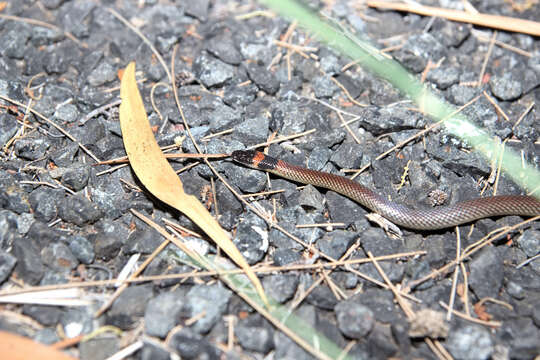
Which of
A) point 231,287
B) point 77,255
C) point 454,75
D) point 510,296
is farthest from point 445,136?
point 77,255

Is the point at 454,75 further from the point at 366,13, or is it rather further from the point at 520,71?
the point at 366,13

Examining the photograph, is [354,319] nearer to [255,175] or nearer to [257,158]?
[255,175]

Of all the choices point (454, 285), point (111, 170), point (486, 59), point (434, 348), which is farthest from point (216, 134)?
point (486, 59)

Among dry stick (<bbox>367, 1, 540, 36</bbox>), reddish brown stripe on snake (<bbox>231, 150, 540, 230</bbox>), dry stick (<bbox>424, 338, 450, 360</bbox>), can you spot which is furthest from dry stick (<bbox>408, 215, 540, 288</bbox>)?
dry stick (<bbox>367, 1, 540, 36</bbox>)

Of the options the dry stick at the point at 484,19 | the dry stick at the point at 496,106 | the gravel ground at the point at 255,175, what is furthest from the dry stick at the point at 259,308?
the dry stick at the point at 484,19

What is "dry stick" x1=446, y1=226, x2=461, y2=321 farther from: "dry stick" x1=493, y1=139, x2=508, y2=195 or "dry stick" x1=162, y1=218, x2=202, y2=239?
"dry stick" x1=162, y1=218, x2=202, y2=239

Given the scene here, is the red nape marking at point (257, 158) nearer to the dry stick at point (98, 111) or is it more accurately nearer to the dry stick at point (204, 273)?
the dry stick at point (204, 273)
